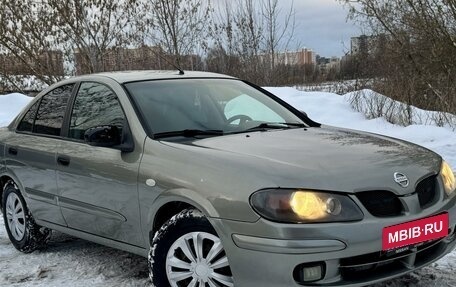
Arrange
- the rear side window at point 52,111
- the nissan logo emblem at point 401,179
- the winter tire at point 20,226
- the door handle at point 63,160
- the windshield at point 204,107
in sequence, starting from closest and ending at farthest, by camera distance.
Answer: the nissan logo emblem at point 401,179 → the windshield at point 204,107 → the door handle at point 63,160 → the rear side window at point 52,111 → the winter tire at point 20,226

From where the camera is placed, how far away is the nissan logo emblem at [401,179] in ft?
9.79

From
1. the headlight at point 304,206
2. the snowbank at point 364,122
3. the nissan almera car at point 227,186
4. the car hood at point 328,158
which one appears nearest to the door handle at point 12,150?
the nissan almera car at point 227,186

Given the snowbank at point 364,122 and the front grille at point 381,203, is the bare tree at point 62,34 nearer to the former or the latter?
the snowbank at point 364,122

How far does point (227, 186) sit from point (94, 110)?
1703 mm

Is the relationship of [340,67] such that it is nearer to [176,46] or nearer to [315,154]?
[176,46]

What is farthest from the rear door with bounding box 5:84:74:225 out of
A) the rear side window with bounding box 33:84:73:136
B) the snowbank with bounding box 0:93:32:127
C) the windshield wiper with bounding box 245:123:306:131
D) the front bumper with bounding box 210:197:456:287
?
the snowbank with bounding box 0:93:32:127

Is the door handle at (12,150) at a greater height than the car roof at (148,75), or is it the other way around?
the car roof at (148,75)

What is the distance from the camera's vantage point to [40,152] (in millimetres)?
4508

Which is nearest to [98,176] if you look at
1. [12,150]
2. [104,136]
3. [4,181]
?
[104,136]

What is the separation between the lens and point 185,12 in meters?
15.7

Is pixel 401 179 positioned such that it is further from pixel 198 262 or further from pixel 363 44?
pixel 363 44

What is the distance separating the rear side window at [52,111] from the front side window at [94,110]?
0.20 metres

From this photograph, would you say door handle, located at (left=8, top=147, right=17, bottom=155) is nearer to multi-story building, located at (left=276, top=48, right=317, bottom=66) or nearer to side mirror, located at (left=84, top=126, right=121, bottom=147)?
side mirror, located at (left=84, top=126, right=121, bottom=147)

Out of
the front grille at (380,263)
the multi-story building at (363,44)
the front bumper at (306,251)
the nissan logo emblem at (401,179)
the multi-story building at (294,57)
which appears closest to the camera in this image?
the front bumper at (306,251)
